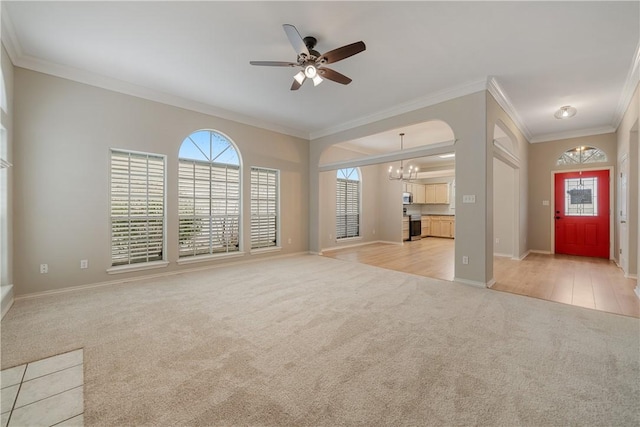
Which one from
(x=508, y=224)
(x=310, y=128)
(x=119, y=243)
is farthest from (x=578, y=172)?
(x=119, y=243)

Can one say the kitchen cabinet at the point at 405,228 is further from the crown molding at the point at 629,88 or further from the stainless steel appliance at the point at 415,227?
the crown molding at the point at 629,88

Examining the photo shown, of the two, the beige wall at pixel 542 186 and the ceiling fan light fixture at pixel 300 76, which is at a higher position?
the ceiling fan light fixture at pixel 300 76

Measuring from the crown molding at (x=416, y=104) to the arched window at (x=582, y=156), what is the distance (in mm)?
4432

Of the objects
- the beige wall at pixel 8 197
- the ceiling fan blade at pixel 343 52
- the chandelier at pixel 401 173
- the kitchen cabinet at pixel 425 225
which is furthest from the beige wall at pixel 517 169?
the beige wall at pixel 8 197

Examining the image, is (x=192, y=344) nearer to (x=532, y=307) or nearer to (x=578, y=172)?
(x=532, y=307)

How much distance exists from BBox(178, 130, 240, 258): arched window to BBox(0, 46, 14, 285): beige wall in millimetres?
1963

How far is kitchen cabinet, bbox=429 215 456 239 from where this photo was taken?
33.8 ft

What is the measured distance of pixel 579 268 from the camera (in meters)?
5.02

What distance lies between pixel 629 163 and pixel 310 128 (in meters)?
5.83

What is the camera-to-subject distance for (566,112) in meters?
4.85

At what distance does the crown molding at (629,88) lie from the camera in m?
3.27

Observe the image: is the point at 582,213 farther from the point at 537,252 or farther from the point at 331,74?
the point at 331,74

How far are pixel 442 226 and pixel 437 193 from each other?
4.50ft

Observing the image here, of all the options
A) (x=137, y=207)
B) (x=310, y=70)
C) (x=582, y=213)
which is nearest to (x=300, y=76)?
(x=310, y=70)
